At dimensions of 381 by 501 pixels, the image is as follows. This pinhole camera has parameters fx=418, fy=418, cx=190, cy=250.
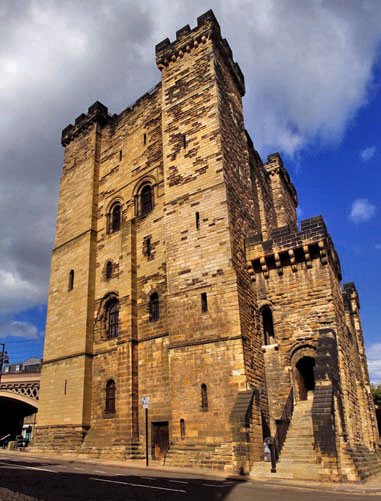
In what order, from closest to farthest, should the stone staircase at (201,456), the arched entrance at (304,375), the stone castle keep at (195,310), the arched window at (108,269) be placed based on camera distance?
1. the stone staircase at (201,456)
2. the stone castle keep at (195,310)
3. the arched entrance at (304,375)
4. the arched window at (108,269)

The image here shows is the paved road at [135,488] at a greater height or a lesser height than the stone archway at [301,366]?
lesser

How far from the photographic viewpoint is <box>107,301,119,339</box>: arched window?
1923 centimetres

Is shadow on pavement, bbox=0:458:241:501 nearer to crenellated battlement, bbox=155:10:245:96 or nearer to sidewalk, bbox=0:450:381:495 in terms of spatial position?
sidewalk, bbox=0:450:381:495

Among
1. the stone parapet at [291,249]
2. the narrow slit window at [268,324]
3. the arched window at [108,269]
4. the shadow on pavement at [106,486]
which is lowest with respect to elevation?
the shadow on pavement at [106,486]

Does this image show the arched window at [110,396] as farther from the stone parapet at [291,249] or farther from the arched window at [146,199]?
the arched window at [146,199]

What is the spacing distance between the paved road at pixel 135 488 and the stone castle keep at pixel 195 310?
2.05 m

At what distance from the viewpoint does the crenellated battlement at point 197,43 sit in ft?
64.9

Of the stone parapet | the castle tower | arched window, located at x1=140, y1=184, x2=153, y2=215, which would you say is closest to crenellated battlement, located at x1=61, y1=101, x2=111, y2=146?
the castle tower

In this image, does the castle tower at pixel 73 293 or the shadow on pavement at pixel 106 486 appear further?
the castle tower at pixel 73 293

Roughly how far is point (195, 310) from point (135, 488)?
7.38 m


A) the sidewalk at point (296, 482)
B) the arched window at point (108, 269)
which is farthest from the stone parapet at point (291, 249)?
the sidewalk at point (296, 482)

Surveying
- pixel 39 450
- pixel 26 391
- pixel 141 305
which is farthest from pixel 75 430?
pixel 26 391

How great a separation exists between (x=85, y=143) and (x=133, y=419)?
16.2 metres

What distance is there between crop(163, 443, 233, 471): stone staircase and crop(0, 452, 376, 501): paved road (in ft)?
4.55
